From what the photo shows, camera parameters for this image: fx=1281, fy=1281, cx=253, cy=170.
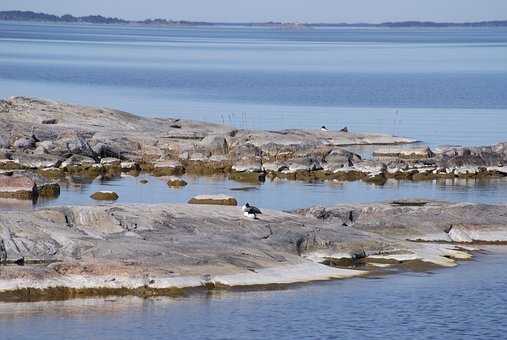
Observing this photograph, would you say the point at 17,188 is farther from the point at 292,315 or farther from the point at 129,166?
the point at 292,315

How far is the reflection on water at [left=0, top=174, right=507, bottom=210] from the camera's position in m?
38.2

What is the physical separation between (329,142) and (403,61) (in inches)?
3850

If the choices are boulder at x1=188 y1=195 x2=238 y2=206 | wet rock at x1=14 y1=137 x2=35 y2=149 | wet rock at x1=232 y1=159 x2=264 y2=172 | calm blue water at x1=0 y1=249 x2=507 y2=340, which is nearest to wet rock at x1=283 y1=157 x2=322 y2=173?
Result: wet rock at x1=232 y1=159 x2=264 y2=172

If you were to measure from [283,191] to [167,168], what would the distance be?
5.81 m

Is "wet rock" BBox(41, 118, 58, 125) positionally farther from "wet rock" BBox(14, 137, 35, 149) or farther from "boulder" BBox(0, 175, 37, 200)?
"boulder" BBox(0, 175, 37, 200)

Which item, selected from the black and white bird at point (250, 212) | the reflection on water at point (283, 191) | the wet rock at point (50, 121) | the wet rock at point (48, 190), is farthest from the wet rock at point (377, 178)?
the black and white bird at point (250, 212)

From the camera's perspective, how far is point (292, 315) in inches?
932

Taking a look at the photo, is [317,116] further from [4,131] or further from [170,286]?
[170,286]

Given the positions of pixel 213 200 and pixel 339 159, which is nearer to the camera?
pixel 213 200

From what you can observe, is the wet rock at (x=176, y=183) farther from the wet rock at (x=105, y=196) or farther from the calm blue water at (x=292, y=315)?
the calm blue water at (x=292, y=315)

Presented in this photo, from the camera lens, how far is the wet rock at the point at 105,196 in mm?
37156

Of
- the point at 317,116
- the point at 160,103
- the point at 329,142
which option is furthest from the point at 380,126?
the point at 160,103

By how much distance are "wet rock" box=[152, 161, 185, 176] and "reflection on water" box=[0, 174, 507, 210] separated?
2.39 ft

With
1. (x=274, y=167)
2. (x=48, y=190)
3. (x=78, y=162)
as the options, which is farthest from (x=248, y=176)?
(x=48, y=190)
